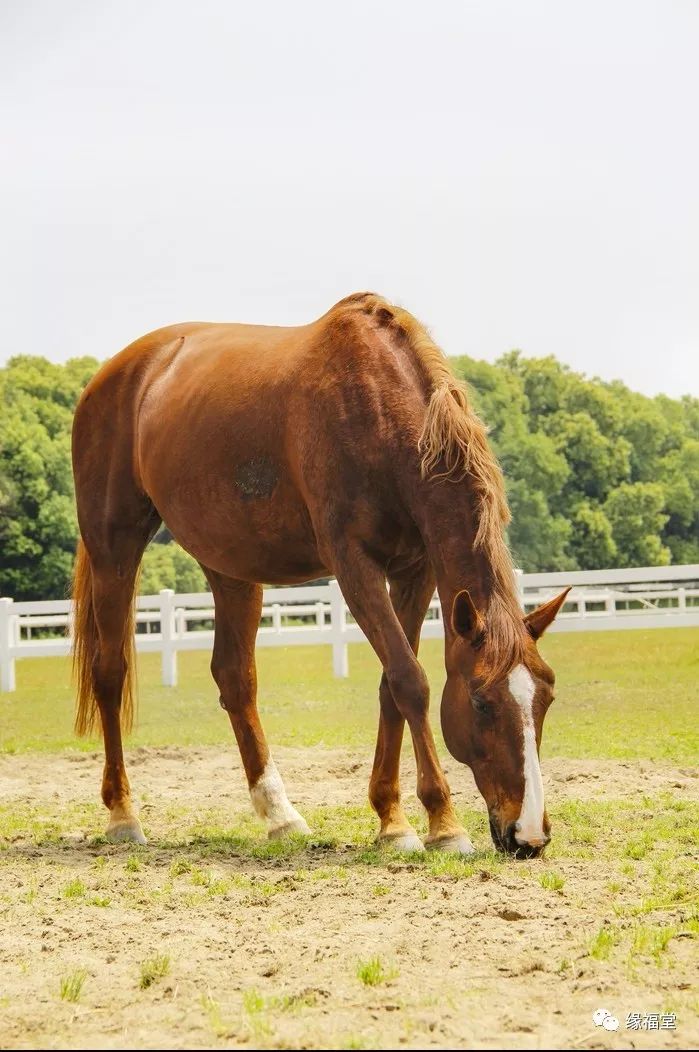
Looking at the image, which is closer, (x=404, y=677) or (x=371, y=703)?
(x=404, y=677)

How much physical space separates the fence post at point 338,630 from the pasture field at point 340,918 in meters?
5.89

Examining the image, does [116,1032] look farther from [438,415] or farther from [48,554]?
[48,554]

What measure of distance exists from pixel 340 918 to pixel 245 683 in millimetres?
2708

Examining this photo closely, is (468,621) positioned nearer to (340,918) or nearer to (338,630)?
(340,918)

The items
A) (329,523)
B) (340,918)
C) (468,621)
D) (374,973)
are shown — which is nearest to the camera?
(374,973)

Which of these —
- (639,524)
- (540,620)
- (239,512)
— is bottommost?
(540,620)

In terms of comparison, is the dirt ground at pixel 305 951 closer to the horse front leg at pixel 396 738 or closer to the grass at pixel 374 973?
the grass at pixel 374 973

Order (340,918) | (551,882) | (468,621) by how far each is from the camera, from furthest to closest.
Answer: (468,621)
(551,882)
(340,918)

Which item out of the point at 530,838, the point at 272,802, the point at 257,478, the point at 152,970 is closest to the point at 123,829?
the point at 272,802

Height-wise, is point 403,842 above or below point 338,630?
below

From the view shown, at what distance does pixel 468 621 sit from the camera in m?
4.93

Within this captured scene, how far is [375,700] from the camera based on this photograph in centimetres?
1342

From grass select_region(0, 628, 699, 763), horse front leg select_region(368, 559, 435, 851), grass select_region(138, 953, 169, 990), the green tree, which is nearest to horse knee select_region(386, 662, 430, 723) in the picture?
horse front leg select_region(368, 559, 435, 851)

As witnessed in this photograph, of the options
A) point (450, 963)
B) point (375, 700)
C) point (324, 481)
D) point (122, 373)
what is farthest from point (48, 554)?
point (450, 963)
